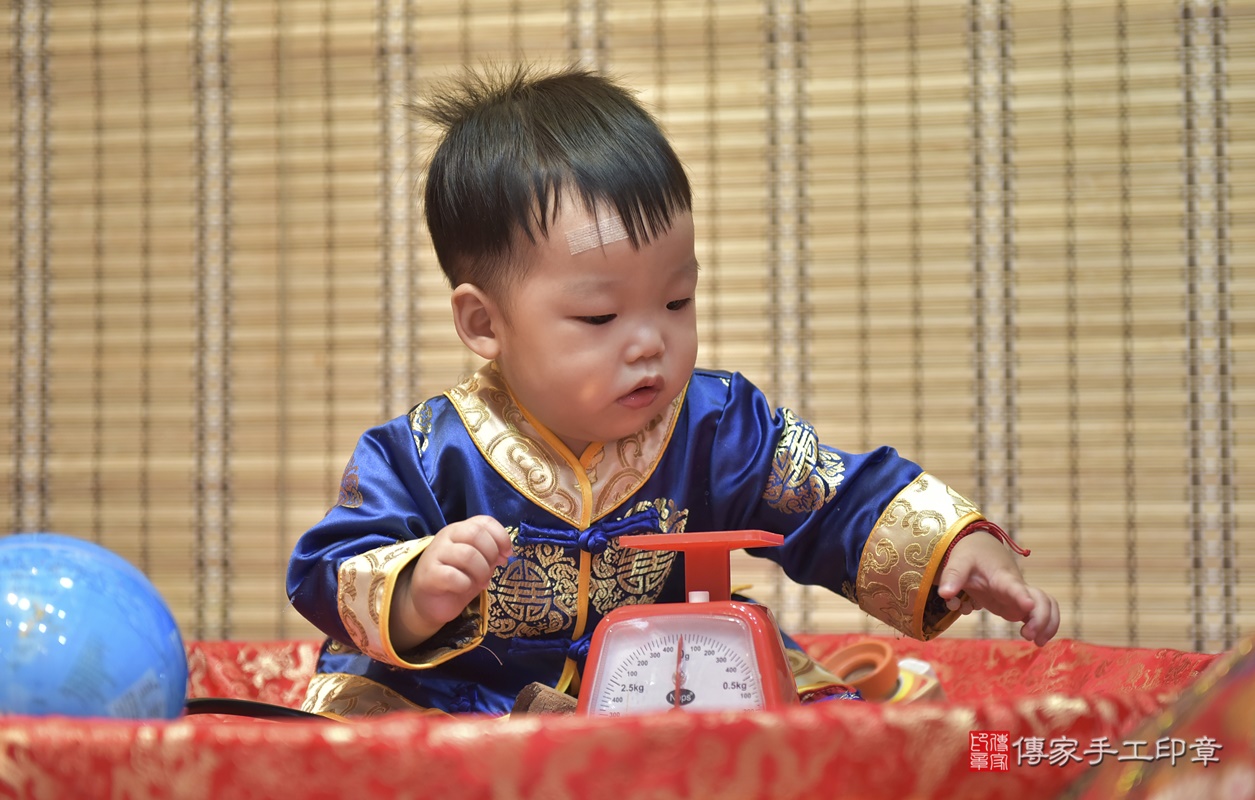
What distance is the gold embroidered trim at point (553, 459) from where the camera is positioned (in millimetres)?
924

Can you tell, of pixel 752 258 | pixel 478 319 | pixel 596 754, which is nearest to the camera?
pixel 596 754

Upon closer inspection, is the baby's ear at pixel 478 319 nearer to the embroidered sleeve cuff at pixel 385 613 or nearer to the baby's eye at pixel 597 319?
the baby's eye at pixel 597 319

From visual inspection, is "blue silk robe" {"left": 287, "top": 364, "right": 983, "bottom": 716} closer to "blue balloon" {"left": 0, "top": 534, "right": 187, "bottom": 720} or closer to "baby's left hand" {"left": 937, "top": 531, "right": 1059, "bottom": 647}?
"baby's left hand" {"left": 937, "top": 531, "right": 1059, "bottom": 647}

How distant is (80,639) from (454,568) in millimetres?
202

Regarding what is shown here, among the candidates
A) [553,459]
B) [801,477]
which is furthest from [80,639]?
[801,477]

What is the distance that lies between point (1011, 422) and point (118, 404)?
4.09 feet

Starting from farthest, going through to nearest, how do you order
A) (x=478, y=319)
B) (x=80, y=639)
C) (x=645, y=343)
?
(x=478, y=319) → (x=645, y=343) → (x=80, y=639)

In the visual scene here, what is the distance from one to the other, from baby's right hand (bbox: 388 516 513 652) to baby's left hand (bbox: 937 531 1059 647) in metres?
0.31

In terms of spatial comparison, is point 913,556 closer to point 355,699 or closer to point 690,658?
point 690,658

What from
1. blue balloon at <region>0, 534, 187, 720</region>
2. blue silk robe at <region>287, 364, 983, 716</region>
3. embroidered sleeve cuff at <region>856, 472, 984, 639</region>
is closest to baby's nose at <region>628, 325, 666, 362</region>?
blue silk robe at <region>287, 364, 983, 716</region>

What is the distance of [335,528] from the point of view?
2.85ft

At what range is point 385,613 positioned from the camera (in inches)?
30.4

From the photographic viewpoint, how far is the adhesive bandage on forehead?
86 centimetres

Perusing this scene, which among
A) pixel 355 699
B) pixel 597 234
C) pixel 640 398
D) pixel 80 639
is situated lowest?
pixel 355 699
